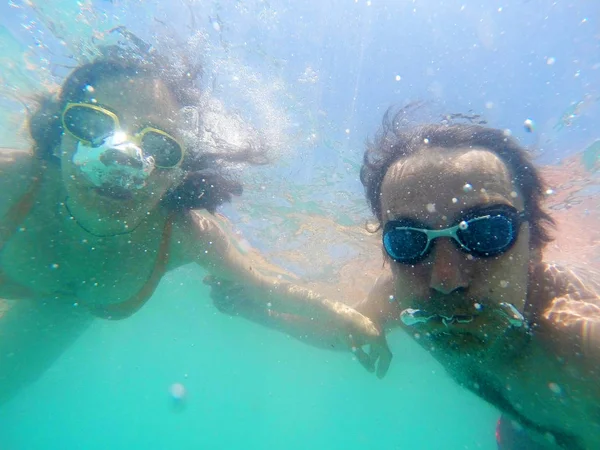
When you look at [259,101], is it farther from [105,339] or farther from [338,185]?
[105,339]

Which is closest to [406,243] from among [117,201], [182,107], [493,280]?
[493,280]

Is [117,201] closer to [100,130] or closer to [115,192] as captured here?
[115,192]

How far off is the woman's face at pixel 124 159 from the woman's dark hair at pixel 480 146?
10.4 ft

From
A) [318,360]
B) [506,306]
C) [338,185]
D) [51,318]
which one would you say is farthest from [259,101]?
[318,360]

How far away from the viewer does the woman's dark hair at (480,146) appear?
12.5ft

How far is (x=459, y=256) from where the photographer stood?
9.99 feet

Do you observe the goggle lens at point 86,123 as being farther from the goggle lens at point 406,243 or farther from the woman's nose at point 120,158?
the goggle lens at point 406,243

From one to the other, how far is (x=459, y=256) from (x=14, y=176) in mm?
6385

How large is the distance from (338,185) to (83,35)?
28.4 feet

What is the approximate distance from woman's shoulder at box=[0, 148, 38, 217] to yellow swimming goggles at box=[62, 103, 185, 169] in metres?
1.48

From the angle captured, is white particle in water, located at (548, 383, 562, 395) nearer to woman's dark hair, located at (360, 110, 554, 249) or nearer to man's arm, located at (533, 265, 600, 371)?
man's arm, located at (533, 265, 600, 371)

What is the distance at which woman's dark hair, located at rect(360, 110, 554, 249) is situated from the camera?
3816 millimetres

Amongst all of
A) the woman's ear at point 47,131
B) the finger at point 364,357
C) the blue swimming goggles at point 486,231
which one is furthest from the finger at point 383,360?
the woman's ear at point 47,131

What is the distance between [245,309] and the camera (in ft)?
24.1
